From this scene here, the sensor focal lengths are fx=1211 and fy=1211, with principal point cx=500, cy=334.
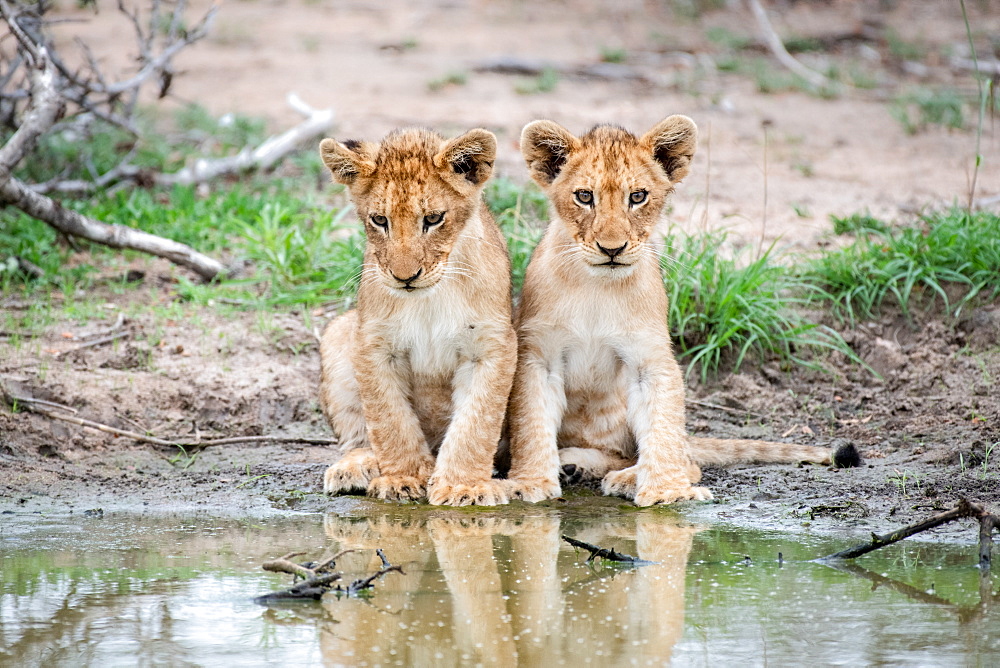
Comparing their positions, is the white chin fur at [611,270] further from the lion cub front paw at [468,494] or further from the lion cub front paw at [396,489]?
the lion cub front paw at [396,489]

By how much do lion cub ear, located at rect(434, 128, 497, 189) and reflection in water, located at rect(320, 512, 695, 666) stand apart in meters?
1.43

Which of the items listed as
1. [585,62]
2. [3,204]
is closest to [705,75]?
[585,62]

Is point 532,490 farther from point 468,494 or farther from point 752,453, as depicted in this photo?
point 752,453

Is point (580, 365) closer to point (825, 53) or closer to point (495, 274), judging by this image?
point (495, 274)

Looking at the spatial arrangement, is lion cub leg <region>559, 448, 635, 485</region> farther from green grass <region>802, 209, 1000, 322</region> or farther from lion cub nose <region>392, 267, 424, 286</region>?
green grass <region>802, 209, 1000, 322</region>

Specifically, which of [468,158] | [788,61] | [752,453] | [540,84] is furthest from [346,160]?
[788,61]

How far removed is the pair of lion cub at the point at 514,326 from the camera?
5059 millimetres

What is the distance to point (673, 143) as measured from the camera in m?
5.41

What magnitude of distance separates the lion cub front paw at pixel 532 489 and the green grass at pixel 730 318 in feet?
5.57

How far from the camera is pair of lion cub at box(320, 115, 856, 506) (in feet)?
16.6

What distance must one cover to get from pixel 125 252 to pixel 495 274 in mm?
3627

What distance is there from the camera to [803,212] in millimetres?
8516

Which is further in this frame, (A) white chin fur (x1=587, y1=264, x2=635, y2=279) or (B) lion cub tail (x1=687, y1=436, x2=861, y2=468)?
(B) lion cub tail (x1=687, y1=436, x2=861, y2=468)

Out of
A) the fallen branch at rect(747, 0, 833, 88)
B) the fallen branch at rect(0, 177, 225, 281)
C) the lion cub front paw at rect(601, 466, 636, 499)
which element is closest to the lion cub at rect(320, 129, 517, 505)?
the lion cub front paw at rect(601, 466, 636, 499)
